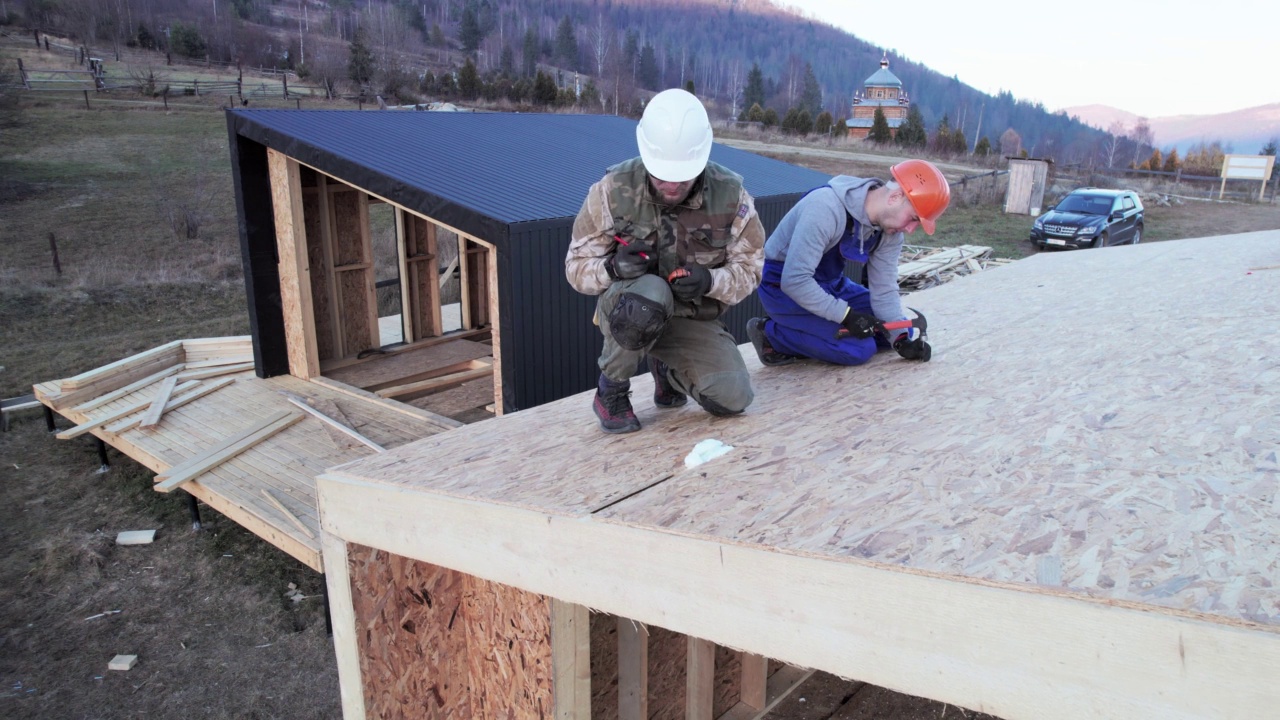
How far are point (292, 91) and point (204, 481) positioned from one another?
4287cm

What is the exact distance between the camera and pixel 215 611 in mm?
6148

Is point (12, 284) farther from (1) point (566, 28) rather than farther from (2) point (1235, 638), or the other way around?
(1) point (566, 28)

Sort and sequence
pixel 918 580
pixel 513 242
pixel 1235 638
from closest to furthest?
pixel 1235 638 → pixel 918 580 → pixel 513 242

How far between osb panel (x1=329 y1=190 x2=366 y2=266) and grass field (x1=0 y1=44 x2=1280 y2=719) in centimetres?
322

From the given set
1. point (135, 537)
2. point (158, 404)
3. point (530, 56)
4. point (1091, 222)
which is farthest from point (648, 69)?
point (135, 537)

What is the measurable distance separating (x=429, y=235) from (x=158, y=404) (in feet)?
12.5

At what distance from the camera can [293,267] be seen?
838 cm

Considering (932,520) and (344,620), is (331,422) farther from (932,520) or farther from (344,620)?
(932,520)

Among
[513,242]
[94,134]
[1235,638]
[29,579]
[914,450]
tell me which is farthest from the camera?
[94,134]

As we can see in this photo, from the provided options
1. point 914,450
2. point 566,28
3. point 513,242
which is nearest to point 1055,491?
point 914,450

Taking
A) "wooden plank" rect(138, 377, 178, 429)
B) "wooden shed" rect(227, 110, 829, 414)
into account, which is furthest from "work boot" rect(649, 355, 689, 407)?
"wooden plank" rect(138, 377, 178, 429)

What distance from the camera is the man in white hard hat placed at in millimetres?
3023

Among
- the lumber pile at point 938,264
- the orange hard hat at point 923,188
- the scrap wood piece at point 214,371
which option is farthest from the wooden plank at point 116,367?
the lumber pile at point 938,264

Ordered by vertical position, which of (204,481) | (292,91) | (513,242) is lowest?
(204,481)
